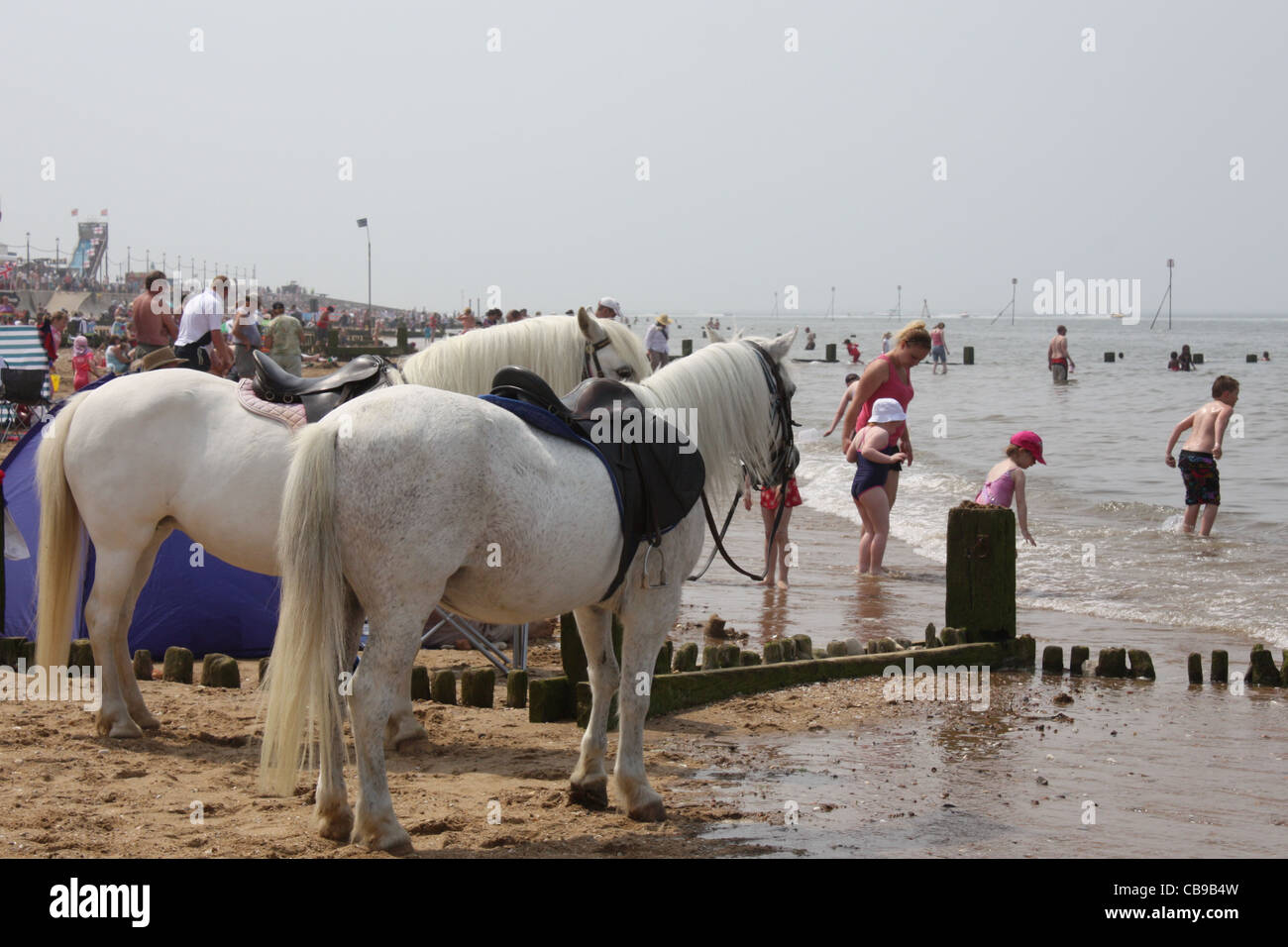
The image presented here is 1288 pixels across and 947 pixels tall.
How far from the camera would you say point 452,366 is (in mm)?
6734

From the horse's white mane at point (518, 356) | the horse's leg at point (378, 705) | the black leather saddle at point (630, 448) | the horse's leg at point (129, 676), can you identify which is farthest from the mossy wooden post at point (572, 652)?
the horse's leg at point (378, 705)

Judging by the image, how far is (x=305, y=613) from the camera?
459cm

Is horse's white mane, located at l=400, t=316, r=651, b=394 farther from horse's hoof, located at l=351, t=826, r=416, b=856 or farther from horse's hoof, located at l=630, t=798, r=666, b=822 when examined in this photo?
horse's hoof, located at l=351, t=826, r=416, b=856

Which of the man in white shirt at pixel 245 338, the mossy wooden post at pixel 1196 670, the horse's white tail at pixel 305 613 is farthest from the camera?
the man in white shirt at pixel 245 338

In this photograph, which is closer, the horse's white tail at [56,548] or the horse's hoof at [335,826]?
the horse's hoof at [335,826]

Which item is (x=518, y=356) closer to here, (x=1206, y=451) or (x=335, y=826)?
(x=335, y=826)

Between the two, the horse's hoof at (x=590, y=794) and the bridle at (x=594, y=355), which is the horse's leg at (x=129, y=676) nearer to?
the bridle at (x=594, y=355)

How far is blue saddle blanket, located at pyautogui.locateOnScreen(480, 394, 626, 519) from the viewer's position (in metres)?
5.02

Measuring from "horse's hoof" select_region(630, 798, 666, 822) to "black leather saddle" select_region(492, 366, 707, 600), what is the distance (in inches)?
35.4

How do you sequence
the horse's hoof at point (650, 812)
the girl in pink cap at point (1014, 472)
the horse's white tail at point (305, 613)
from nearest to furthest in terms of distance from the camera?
the horse's white tail at point (305, 613) < the horse's hoof at point (650, 812) < the girl in pink cap at point (1014, 472)

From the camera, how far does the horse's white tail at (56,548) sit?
259 inches

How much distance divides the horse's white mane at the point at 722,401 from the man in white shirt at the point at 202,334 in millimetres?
4665

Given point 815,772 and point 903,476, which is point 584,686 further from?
point 903,476
